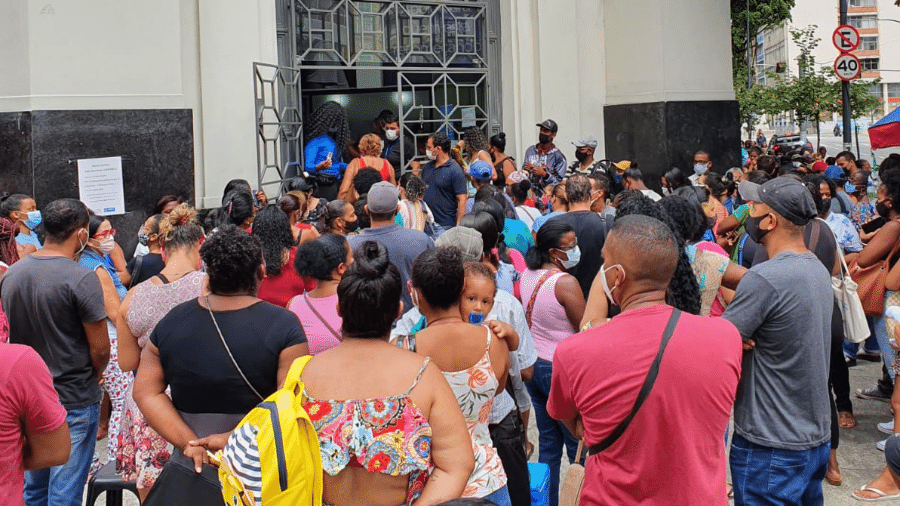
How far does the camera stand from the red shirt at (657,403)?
3051 millimetres

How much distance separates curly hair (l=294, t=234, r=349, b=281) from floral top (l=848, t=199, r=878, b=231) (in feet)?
22.8

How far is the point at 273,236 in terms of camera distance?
20.1 ft

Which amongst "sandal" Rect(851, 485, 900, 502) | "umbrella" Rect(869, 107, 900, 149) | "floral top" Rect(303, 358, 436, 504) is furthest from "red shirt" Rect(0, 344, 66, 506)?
"umbrella" Rect(869, 107, 900, 149)

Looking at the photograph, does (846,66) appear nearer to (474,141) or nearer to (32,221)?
(474,141)

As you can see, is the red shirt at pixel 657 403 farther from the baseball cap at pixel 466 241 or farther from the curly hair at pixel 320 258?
the curly hair at pixel 320 258

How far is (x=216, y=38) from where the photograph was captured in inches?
452

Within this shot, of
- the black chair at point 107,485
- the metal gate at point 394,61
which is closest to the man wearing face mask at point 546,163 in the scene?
the metal gate at point 394,61

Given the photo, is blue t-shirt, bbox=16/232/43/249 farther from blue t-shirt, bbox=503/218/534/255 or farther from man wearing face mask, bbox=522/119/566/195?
man wearing face mask, bbox=522/119/566/195

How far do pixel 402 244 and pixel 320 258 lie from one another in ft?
4.64

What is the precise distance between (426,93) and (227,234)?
9.99 metres

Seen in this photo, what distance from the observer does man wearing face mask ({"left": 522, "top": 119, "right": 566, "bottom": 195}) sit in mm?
10875

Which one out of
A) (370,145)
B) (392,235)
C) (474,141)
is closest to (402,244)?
(392,235)

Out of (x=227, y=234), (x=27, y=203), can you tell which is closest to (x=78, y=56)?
(x=27, y=203)

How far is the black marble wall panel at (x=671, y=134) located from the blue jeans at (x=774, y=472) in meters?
10.2
